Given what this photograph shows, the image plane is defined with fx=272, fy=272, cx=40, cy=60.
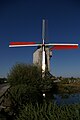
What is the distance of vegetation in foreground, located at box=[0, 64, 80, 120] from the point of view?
7582 mm

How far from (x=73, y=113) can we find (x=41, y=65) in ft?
111

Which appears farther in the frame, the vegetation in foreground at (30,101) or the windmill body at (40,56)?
the windmill body at (40,56)

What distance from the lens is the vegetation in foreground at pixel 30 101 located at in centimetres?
758

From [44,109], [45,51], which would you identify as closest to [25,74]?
[45,51]

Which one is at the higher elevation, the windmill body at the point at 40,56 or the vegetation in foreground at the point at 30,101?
the windmill body at the point at 40,56

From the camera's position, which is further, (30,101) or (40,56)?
(40,56)

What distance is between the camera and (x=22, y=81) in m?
30.8

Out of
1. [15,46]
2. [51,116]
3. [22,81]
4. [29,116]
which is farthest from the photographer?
[15,46]

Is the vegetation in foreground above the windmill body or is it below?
below

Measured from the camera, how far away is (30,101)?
17.9m

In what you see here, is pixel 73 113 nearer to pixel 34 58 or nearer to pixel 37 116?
pixel 37 116

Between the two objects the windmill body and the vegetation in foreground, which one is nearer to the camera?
the vegetation in foreground

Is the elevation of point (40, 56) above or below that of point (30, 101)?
above

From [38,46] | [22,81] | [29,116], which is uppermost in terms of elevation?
[38,46]
